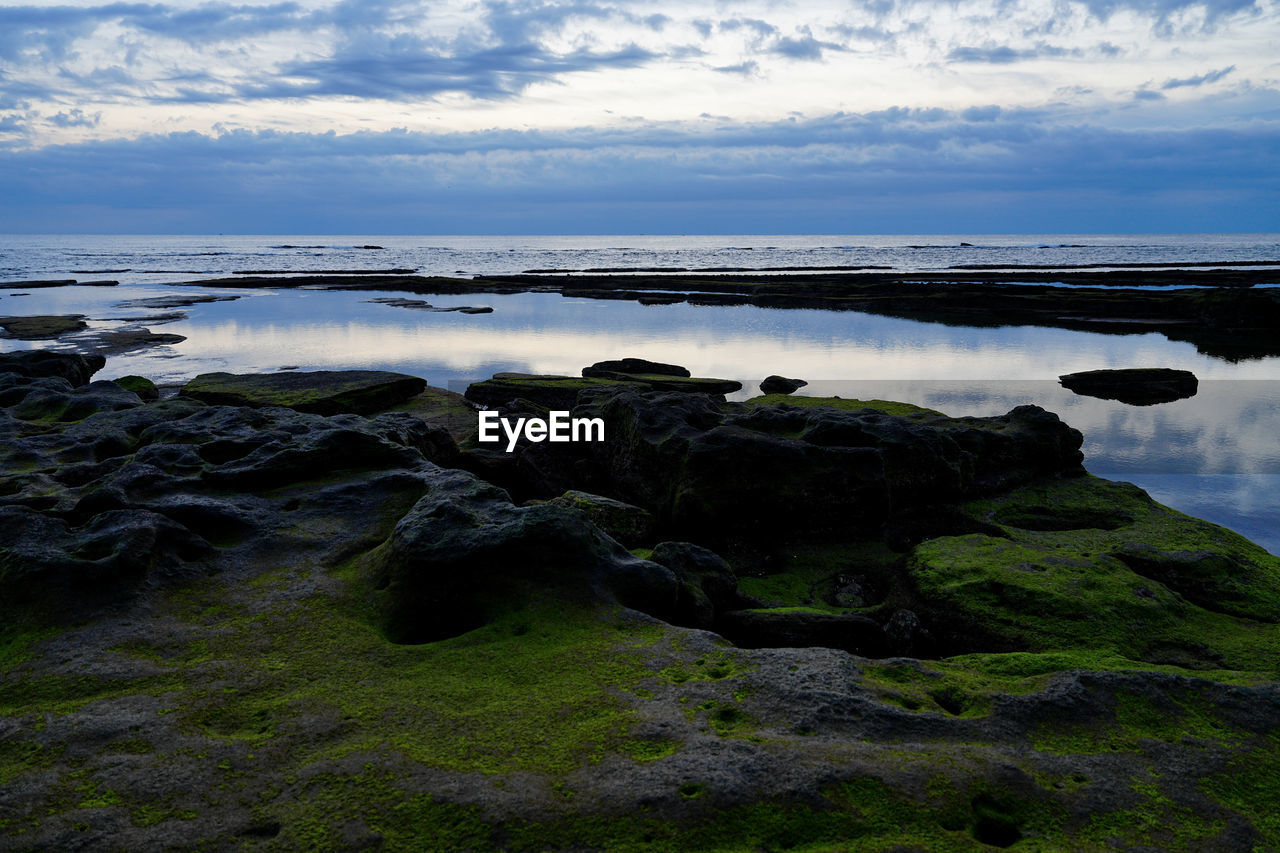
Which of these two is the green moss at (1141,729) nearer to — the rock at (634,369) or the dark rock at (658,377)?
the dark rock at (658,377)

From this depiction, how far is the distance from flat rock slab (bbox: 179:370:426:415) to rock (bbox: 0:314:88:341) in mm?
22869

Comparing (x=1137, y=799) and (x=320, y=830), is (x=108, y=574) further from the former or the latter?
(x=1137, y=799)

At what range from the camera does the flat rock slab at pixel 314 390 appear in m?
19.3

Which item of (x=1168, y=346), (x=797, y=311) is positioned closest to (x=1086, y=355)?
(x=1168, y=346)

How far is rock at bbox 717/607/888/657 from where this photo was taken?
8.05m

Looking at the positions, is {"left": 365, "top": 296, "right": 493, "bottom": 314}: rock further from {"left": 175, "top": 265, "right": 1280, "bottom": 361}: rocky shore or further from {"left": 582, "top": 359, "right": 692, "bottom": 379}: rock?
{"left": 582, "top": 359, "right": 692, "bottom": 379}: rock

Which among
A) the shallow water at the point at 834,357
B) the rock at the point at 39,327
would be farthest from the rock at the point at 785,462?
the rock at the point at 39,327

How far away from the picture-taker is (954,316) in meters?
51.3

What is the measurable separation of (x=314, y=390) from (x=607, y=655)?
630 inches

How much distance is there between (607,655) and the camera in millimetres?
6305

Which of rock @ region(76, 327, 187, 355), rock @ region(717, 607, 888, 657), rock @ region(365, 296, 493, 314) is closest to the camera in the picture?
rock @ region(717, 607, 888, 657)

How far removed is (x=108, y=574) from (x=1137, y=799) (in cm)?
782

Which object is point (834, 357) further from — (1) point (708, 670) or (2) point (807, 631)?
(1) point (708, 670)

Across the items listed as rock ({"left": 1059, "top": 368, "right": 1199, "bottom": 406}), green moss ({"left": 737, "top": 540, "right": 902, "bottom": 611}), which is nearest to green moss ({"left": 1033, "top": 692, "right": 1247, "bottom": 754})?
green moss ({"left": 737, "top": 540, "right": 902, "bottom": 611})
